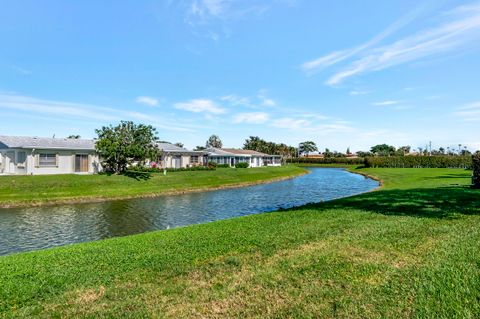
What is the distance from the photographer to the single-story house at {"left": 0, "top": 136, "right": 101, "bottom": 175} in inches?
1272

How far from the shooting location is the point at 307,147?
14525 centimetres

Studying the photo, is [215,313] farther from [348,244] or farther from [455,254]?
[455,254]

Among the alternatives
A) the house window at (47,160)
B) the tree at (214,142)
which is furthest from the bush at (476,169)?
the tree at (214,142)

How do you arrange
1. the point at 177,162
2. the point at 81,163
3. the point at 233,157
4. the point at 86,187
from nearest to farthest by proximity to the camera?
the point at 86,187, the point at 81,163, the point at 177,162, the point at 233,157

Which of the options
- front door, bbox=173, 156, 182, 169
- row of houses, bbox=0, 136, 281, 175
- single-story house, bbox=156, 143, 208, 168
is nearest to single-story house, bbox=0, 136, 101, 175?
row of houses, bbox=0, 136, 281, 175

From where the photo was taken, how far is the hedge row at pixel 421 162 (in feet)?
216

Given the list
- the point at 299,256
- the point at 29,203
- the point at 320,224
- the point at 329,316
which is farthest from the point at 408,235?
the point at 29,203

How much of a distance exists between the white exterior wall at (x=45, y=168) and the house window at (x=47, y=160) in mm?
318

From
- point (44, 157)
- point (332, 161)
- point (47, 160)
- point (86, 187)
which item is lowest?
point (86, 187)

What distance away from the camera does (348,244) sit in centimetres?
800

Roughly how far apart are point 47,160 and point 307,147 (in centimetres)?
12327

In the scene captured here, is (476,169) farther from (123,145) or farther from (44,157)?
(44,157)

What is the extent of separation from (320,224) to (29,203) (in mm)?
22508

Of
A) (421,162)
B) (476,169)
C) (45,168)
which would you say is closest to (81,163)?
(45,168)
